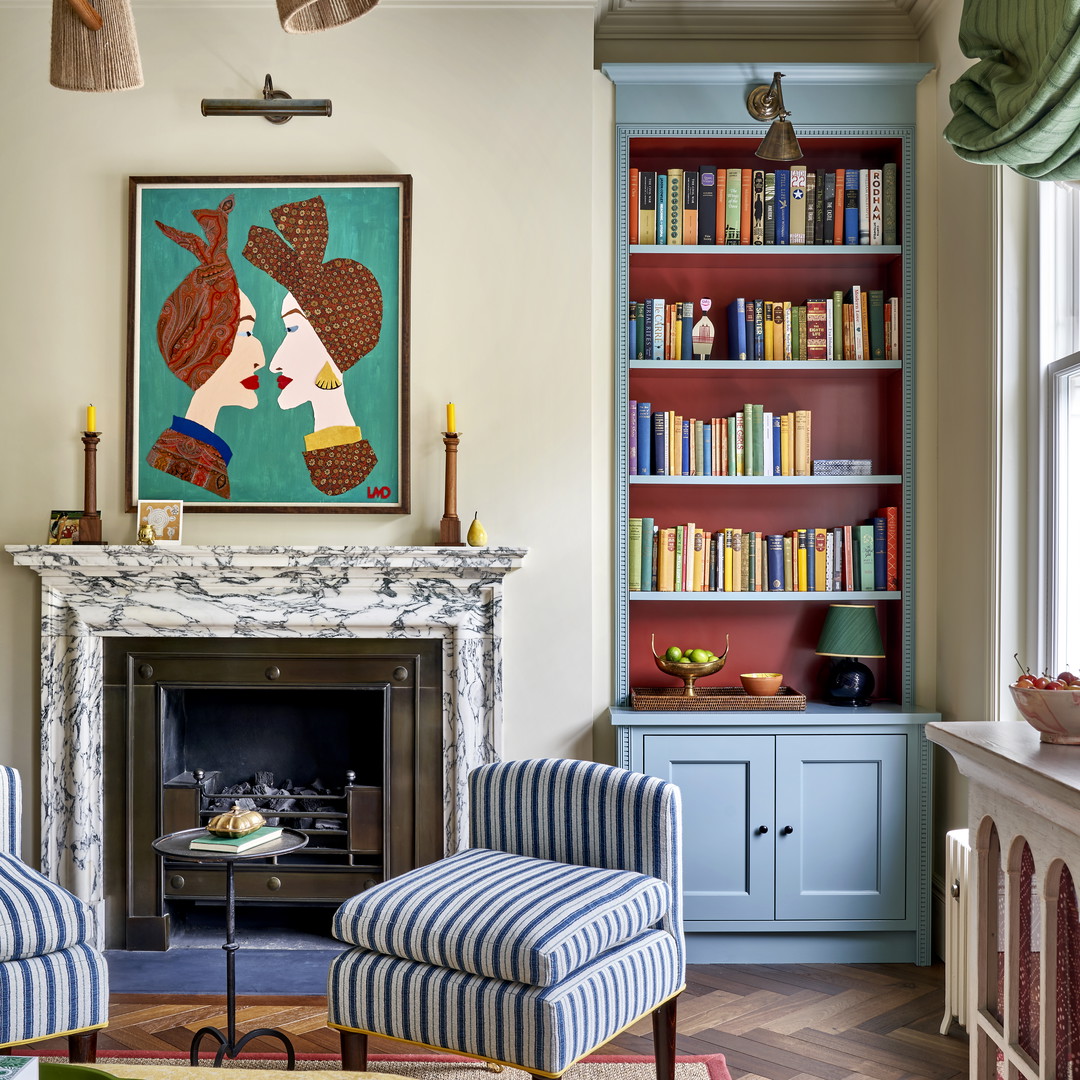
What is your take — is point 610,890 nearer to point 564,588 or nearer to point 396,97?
point 564,588

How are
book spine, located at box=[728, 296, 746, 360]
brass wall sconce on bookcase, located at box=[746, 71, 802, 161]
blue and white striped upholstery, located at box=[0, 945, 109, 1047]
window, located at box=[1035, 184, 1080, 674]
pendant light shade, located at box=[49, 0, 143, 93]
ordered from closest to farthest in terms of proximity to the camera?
1. pendant light shade, located at box=[49, 0, 143, 93]
2. blue and white striped upholstery, located at box=[0, 945, 109, 1047]
3. window, located at box=[1035, 184, 1080, 674]
4. brass wall sconce on bookcase, located at box=[746, 71, 802, 161]
5. book spine, located at box=[728, 296, 746, 360]

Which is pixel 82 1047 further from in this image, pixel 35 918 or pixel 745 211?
pixel 745 211

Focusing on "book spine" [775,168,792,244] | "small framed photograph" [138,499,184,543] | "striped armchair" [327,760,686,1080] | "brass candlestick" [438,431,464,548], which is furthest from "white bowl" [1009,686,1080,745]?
"small framed photograph" [138,499,184,543]


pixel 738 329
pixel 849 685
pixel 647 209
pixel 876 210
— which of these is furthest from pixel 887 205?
pixel 849 685

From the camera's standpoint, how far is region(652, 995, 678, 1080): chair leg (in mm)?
2371

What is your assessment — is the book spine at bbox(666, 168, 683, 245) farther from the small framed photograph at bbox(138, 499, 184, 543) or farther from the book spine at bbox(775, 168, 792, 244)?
the small framed photograph at bbox(138, 499, 184, 543)

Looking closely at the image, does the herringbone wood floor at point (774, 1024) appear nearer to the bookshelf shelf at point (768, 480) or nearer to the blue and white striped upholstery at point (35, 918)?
the blue and white striped upholstery at point (35, 918)

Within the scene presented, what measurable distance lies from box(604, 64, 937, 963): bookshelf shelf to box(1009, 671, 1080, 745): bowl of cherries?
63.0 inches

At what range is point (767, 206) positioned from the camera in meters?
3.52

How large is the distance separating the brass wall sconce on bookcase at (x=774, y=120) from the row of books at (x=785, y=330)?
50 centimetres

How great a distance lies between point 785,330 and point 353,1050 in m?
2.59

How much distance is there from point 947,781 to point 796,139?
7.08ft

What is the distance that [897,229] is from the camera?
11.5ft

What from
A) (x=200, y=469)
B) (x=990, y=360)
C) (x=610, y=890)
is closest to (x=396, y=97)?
(x=200, y=469)
